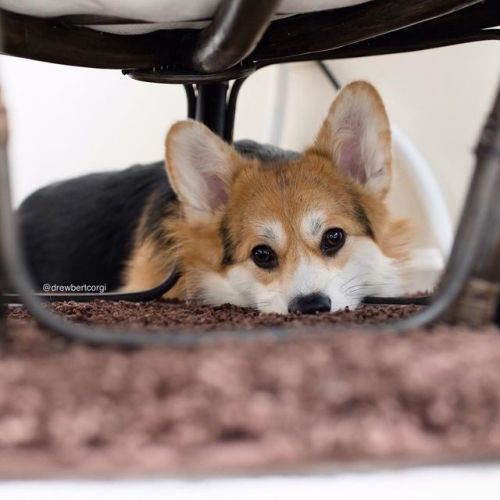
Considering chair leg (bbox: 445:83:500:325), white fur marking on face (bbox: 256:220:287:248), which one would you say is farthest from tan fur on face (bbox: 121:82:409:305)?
chair leg (bbox: 445:83:500:325)

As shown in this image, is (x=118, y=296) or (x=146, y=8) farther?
(x=118, y=296)

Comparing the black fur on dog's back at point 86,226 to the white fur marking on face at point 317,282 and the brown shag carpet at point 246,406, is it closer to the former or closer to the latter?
the white fur marking on face at point 317,282

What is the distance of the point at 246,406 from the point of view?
48cm

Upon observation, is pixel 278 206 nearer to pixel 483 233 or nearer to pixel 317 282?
pixel 317 282

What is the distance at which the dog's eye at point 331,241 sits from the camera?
134 centimetres

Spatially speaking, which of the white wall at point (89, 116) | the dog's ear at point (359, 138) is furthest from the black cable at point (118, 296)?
the white wall at point (89, 116)

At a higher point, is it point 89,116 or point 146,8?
point 146,8

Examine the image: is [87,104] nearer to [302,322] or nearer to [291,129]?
[291,129]

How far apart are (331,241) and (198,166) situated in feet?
1.10

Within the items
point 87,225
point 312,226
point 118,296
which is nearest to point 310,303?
point 312,226

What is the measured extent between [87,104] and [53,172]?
0.26 metres

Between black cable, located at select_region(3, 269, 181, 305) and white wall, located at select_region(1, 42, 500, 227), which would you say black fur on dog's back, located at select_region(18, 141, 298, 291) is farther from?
black cable, located at select_region(3, 269, 181, 305)

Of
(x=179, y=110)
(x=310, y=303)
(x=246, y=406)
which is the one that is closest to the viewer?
(x=246, y=406)

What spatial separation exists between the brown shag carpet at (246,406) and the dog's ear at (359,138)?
92 centimetres
